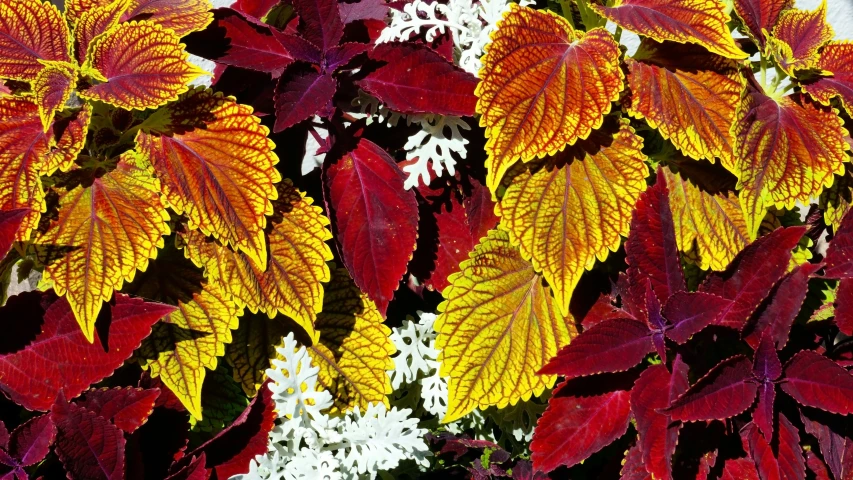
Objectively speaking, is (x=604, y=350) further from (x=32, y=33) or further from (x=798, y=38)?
(x=32, y=33)

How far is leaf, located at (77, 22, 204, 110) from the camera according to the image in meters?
0.94

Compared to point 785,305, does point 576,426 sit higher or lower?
lower

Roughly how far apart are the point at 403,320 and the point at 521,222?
13.7 inches

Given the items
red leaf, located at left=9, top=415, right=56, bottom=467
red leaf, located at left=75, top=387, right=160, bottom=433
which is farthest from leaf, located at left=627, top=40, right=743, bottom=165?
red leaf, located at left=9, top=415, right=56, bottom=467

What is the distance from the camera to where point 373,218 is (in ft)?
3.63

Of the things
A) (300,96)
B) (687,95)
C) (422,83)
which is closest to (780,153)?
(687,95)

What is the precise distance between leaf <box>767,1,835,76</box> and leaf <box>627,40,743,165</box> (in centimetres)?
6

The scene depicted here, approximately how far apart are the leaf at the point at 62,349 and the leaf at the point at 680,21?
68 cm

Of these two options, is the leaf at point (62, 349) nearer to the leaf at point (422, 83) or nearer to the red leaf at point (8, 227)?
the red leaf at point (8, 227)

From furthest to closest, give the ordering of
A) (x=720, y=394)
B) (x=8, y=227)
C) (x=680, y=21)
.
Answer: (x=680, y=21), (x=720, y=394), (x=8, y=227)

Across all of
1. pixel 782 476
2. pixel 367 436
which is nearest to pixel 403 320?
pixel 367 436

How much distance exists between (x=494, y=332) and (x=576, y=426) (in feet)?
Answer: 0.53

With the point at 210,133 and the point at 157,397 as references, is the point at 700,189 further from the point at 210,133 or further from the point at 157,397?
the point at 157,397

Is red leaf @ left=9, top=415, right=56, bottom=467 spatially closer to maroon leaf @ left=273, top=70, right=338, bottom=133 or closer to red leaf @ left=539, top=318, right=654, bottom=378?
maroon leaf @ left=273, top=70, right=338, bottom=133
